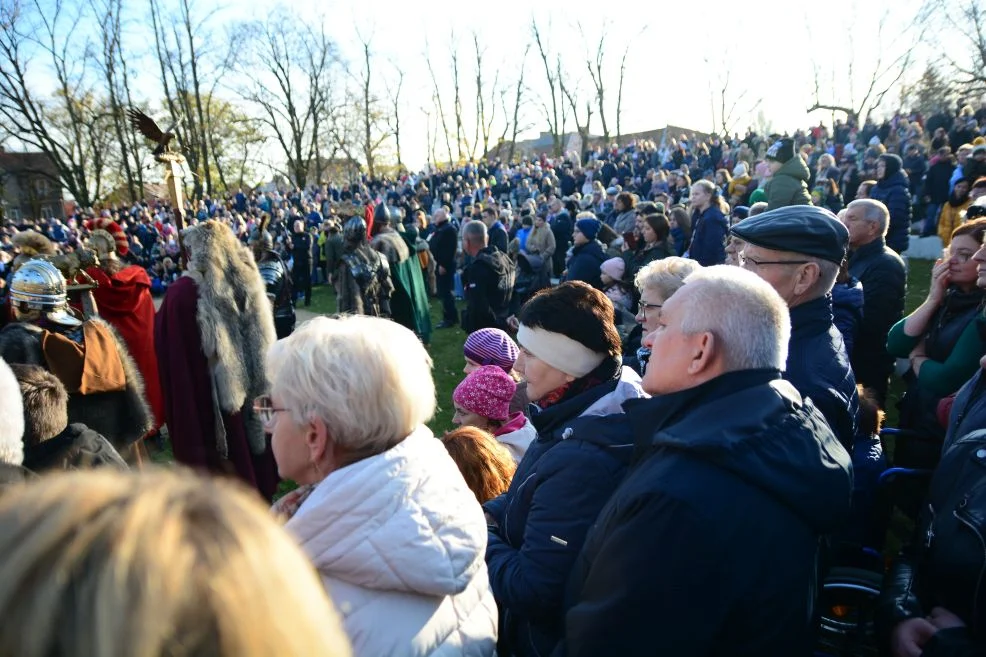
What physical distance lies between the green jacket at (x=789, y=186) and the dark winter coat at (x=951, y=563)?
446 cm

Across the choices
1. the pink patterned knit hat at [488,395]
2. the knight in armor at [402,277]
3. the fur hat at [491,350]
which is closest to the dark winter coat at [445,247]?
the knight in armor at [402,277]

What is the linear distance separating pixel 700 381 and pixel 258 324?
133 inches

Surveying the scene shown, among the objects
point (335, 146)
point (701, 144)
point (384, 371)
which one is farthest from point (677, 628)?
point (335, 146)

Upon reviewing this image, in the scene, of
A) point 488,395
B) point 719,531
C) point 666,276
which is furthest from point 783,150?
point 719,531

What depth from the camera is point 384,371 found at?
1.61 meters

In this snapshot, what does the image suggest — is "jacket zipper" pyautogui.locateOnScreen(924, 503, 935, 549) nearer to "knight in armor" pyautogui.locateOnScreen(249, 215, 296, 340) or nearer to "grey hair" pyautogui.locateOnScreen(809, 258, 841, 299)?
"grey hair" pyautogui.locateOnScreen(809, 258, 841, 299)

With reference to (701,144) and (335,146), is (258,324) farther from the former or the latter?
(335,146)

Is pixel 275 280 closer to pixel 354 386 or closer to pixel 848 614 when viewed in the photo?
pixel 354 386

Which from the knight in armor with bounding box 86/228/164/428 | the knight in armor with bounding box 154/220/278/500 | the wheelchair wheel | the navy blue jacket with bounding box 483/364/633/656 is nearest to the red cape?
the knight in armor with bounding box 86/228/164/428

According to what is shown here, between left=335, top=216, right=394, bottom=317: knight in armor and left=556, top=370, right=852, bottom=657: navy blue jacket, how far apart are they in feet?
20.4

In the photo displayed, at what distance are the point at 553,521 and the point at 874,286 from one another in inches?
143

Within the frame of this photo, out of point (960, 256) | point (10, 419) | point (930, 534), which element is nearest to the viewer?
point (930, 534)

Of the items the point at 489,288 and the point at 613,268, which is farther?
the point at 489,288

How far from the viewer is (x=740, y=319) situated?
1.60 metres
